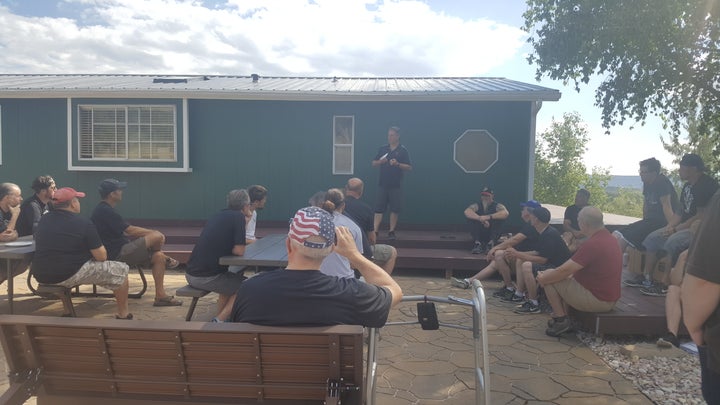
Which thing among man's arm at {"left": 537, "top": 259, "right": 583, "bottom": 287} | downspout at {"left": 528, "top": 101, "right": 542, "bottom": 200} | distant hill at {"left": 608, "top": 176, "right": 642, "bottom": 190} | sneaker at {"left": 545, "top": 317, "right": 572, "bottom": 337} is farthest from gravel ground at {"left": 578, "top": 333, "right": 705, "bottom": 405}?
distant hill at {"left": 608, "top": 176, "right": 642, "bottom": 190}

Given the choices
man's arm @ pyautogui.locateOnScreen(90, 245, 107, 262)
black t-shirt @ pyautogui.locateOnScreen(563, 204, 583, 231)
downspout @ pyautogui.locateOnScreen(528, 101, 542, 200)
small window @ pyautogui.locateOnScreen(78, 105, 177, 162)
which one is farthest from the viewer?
small window @ pyautogui.locateOnScreen(78, 105, 177, 162)

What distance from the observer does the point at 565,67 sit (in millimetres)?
8094

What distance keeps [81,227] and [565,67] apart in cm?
769

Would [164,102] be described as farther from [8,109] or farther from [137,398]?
[137,398]

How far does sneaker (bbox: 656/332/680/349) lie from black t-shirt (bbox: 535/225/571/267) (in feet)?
3.55

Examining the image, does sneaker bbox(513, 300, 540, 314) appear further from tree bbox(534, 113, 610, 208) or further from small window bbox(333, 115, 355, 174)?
tree bbox(534, 113, 610, 208)

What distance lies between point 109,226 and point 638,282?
5974 millimetres

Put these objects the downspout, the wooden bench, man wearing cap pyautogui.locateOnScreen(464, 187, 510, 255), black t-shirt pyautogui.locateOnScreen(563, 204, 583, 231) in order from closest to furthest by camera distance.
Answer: the wooden bench → black t-shirt pyautogui.locateOnScreen(563, 204, 583, 231) → man wearing cap pyautogui.locateOnScreen(464, 187, 510, 255) → the downspout

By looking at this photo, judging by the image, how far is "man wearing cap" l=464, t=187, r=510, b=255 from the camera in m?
6.97

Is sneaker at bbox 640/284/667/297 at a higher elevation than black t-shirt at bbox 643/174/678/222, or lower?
lower

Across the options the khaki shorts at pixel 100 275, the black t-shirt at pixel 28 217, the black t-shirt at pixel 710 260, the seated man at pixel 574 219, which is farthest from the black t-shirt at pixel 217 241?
the seated man at pixel 574 219

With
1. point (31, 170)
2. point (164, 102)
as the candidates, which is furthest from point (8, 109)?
point (164, 102)

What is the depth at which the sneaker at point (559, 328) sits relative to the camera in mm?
4254

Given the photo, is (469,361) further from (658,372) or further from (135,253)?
(135,253)
